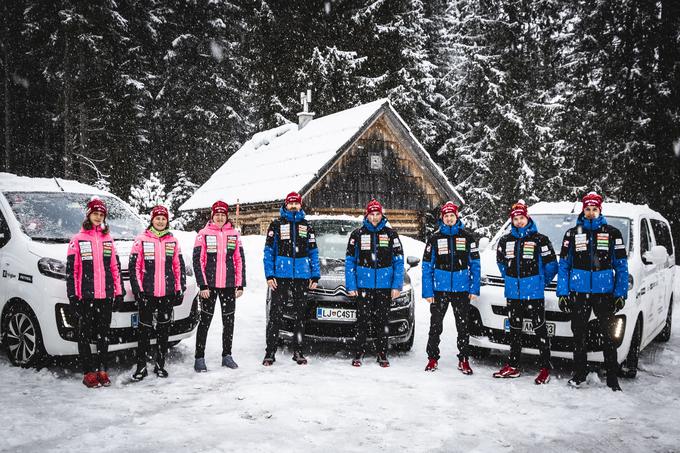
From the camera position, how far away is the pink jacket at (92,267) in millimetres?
5496

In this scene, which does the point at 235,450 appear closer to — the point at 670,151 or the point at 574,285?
the point at 574,285

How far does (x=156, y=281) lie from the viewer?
587cm

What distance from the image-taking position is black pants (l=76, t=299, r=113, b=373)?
557 cm

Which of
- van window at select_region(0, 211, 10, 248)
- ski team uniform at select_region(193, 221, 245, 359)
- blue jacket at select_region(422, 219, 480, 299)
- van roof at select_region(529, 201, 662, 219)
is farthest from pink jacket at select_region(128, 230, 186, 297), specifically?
van roof at select_region(529, 201, 662, 219)

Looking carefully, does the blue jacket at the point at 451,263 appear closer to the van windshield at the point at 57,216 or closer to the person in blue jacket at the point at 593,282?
the person in blue jacket at the point at 593,282

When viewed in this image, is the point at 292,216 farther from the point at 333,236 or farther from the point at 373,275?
the point at 333,236

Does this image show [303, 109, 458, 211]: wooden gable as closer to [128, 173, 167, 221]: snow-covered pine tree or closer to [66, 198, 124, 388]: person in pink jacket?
[128, 173, 167, 221]: snow-covered pine tree

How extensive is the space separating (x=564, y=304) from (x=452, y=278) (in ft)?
3.92

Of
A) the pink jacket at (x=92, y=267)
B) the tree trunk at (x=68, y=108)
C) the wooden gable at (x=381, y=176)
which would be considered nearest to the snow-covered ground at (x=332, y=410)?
the pink jacket at (x=92, y=267)

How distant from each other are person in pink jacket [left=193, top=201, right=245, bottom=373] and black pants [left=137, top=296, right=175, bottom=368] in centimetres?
45

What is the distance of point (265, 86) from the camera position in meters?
34.6

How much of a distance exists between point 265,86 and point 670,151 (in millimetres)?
22609

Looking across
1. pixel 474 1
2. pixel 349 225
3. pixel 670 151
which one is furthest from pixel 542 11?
pixel 349 225

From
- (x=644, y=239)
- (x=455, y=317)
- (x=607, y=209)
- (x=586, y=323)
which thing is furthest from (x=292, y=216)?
(x=644, y=239)
